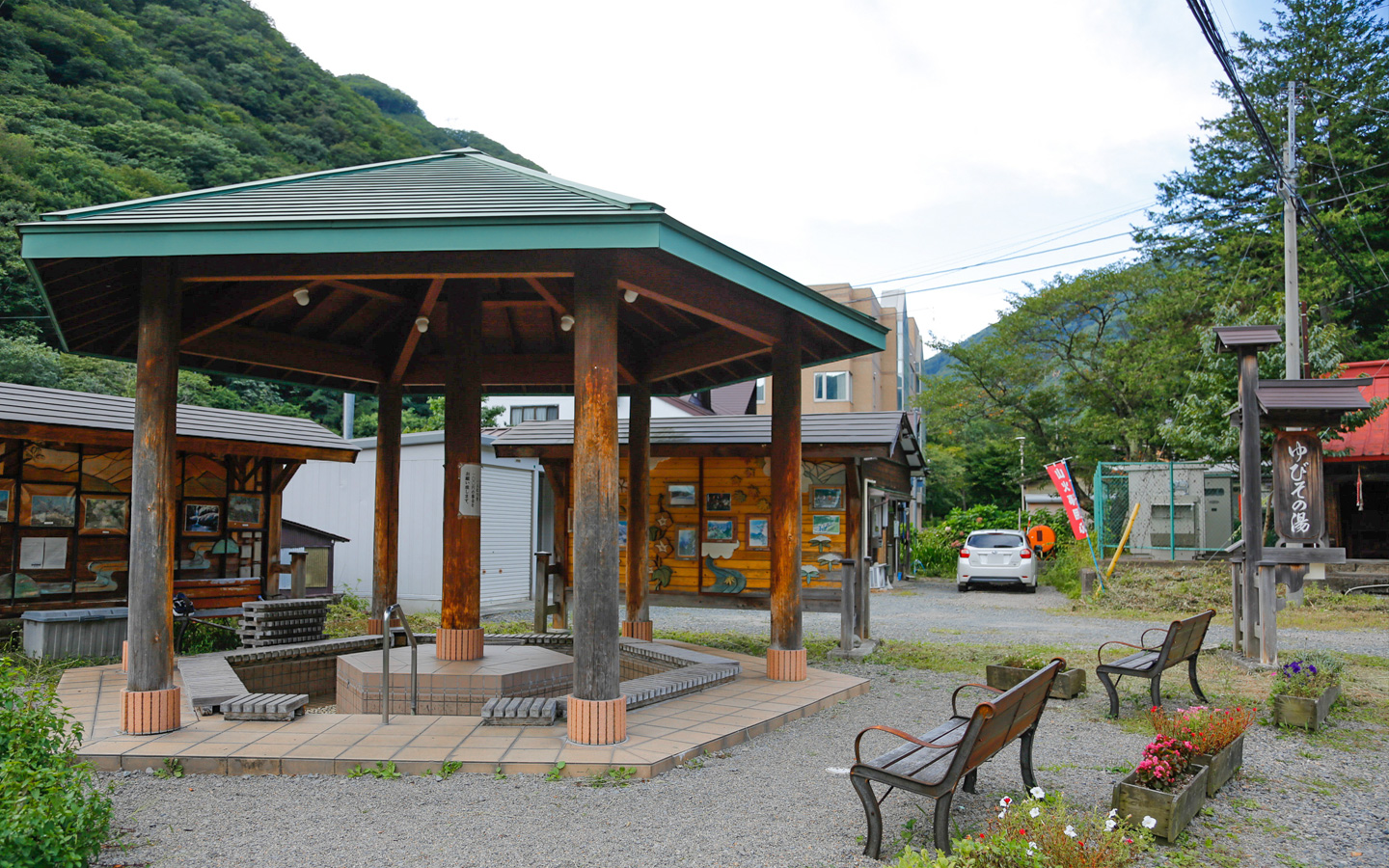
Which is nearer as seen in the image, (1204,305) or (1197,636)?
(1197,636)

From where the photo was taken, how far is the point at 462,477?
8156 mm

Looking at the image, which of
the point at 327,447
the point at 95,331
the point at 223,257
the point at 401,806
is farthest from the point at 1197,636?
the point at 327,447

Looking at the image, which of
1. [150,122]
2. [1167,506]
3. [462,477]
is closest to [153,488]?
[462,477]

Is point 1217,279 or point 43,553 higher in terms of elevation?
point 1217,279

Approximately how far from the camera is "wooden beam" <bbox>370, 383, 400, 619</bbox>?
10352 millimetres

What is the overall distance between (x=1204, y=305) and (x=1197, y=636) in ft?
72.5

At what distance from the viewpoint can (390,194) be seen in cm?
655

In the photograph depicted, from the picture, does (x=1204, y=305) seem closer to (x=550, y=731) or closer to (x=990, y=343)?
(x=990, y=343)

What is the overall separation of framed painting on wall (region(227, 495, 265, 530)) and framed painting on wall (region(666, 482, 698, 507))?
6.05 metres

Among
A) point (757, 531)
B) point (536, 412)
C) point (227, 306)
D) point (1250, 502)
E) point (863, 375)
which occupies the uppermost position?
point (863, 375)

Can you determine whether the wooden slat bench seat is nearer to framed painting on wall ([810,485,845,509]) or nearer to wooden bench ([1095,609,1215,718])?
wooden bench ([1095,609,1215,718])

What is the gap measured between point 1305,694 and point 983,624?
8.13 meters

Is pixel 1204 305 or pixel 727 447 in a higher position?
pixel 1204 305

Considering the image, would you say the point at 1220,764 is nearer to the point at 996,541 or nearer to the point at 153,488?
the point at 153,488
